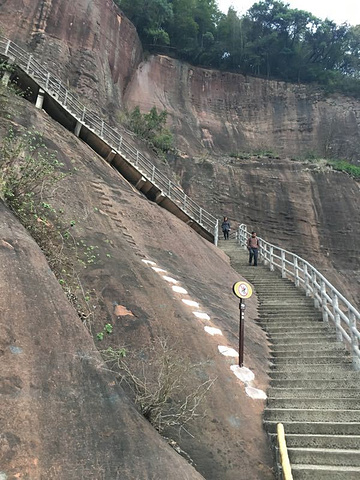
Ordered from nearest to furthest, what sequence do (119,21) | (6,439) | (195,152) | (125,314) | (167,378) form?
(6,439) < (167,378) < (125,314) < (195,152) < (119,21)

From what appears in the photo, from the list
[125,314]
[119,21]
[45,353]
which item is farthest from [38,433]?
[119,21]

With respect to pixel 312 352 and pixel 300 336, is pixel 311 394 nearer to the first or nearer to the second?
pixel 312 352

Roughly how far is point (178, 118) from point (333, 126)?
13.9m

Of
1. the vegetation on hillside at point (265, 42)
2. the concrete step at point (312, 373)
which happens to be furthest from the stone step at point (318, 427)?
the vegetation on hillside at point (265, 42)

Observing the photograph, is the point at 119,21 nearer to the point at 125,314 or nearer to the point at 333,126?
the point at 333,126

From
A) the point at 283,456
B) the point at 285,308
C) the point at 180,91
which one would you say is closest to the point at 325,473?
the point at 283,456

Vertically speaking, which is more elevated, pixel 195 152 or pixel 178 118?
pixel 178 118

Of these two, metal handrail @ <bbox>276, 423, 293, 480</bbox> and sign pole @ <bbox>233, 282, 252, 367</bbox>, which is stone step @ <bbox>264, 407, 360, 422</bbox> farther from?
sign pole @ <bbox>233, 282, 252, 367</bbox>

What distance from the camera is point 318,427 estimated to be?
16.4 ft

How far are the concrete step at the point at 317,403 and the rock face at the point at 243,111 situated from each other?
2500cm

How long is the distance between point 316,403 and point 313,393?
0.27m

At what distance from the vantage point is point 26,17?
2534cm

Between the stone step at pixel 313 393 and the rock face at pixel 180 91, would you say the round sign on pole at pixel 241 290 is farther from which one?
the rock face at pixel 180 91

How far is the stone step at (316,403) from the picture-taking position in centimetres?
555
